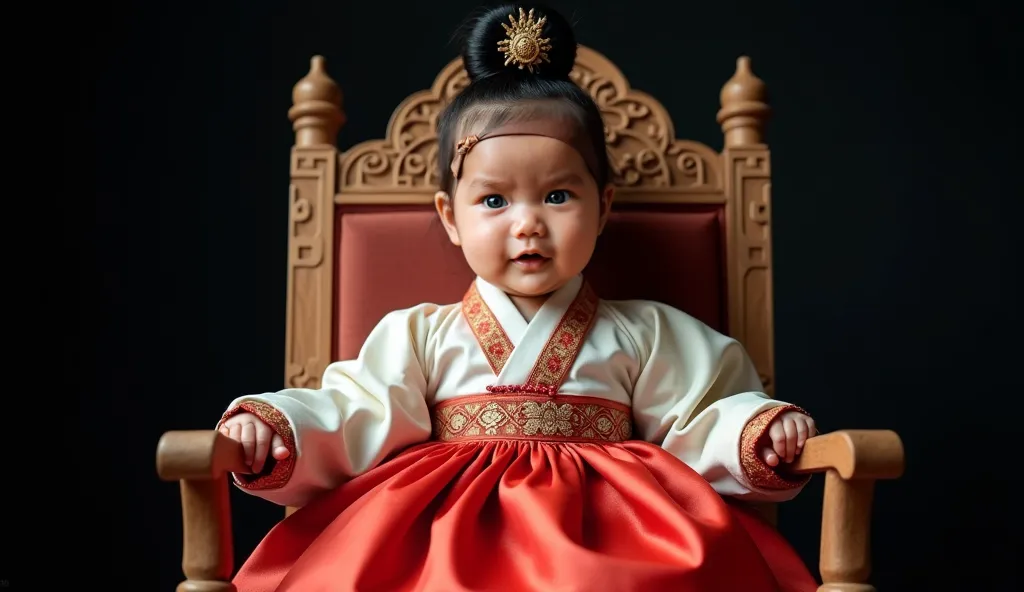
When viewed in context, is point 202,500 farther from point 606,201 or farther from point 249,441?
point 606,201

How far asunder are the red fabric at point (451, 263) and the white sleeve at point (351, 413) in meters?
0.14

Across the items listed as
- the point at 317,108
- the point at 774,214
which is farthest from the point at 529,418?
the point at 774,214

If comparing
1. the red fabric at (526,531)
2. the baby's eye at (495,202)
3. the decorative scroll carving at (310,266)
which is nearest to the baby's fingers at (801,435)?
the red fabric at (526,531)

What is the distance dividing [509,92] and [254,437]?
0.66 metres

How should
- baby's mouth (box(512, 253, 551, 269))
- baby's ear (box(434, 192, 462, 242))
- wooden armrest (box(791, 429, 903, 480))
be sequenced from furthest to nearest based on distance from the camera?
baby's ear (box(434, 192, 462, 242)), baby's mouth (box(512, 253, 551, 269)), wooden armrest (box(791, 429, 903, 480))

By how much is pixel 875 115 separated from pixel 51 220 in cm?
187

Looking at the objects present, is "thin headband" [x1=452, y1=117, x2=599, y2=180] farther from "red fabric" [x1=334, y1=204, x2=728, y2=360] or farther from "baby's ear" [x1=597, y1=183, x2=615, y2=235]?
"red fabric" [x1=334, y1=204, x2=728, y2=360]

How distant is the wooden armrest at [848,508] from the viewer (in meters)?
1.35

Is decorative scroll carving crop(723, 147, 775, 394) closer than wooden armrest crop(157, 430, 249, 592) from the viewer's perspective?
No

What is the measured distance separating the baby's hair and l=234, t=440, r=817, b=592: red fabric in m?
0.48

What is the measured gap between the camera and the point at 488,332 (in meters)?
1.82

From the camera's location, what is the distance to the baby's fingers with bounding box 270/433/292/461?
5.05ft

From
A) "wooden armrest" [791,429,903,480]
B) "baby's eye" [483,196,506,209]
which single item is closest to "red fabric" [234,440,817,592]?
"wooden armrest" [791,429,903,480]

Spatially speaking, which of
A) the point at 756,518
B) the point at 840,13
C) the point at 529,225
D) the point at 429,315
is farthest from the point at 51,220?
the point at 840,13
